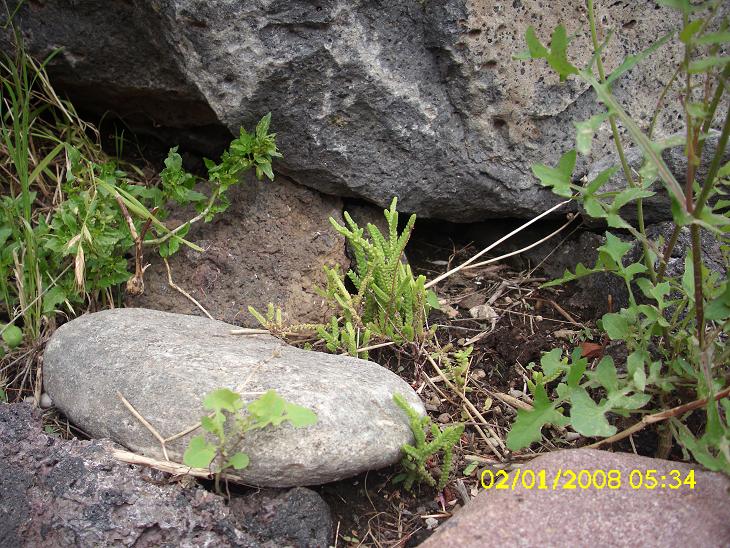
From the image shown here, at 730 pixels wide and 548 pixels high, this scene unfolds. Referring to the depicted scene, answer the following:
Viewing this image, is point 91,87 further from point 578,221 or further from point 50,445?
point 578,221

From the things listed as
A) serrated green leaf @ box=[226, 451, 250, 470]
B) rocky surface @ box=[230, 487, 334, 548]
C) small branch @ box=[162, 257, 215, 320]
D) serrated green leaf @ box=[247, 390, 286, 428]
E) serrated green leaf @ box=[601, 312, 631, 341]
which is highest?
serrated green leaf @ box=[601, 312, 631, 341]

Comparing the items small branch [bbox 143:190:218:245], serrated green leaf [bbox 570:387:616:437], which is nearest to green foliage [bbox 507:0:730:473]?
serrated green leaf [bbox 570:387:616:437]

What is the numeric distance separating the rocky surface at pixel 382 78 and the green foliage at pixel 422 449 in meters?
0.95

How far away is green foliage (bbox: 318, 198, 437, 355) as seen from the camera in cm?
237

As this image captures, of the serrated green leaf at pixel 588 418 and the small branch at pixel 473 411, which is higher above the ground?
the serrated green leaf at pixel 588 418

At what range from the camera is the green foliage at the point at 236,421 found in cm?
174

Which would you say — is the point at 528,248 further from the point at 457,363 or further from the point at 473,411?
the point at 473,411

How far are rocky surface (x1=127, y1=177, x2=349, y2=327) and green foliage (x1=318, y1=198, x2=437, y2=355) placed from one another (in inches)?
8.1

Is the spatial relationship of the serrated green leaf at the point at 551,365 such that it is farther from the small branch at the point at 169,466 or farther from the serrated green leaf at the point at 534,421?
the small branch at the point at 169,466

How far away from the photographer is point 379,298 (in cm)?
244
